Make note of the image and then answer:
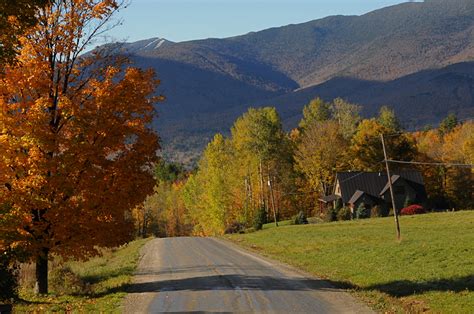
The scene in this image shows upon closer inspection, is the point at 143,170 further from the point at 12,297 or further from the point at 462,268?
the point at 462,268

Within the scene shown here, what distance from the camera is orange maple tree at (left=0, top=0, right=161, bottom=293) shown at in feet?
60.6

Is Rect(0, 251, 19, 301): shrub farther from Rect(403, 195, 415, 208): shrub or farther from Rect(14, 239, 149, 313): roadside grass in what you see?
Rect(403, 195, 415, 208): shrub

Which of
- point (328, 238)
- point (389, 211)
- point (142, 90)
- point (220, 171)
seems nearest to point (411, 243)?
point (328, 238)

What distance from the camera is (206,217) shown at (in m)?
89.6

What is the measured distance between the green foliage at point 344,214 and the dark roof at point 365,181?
3345 millimetres

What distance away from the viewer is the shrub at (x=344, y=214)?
74.0 meters

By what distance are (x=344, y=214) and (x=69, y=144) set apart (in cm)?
5945

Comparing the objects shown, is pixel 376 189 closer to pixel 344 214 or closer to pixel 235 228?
pixel 344 214

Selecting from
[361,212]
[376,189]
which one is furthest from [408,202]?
[361,212]

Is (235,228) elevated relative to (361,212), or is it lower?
lower

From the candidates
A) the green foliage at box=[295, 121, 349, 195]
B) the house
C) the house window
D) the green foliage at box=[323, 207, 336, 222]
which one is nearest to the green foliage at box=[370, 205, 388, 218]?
the house

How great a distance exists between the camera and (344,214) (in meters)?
74.9

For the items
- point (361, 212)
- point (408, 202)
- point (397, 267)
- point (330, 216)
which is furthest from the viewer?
point (408, 202)

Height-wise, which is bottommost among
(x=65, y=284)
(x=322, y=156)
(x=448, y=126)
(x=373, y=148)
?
(x=65, y=284)
